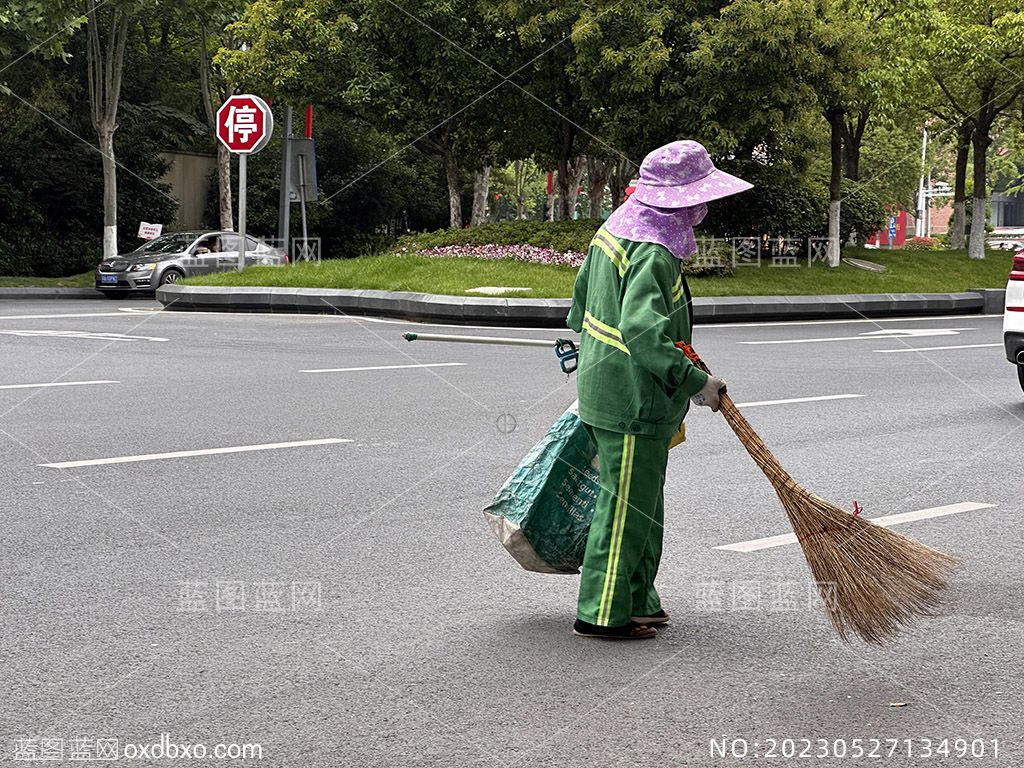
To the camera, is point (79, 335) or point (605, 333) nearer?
point (605, 333)

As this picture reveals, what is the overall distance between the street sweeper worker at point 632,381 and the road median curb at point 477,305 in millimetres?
13587

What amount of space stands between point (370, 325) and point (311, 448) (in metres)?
9.64

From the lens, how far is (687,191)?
166 inches

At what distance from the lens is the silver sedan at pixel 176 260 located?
24.8m

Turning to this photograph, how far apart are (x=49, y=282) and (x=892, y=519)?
24820 millimetres

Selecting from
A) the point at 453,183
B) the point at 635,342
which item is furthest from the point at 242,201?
the point at 635,342

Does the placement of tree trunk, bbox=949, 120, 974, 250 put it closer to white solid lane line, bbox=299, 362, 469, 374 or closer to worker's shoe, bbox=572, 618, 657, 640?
white solid lane line, bbox=299, 362, 469, 374

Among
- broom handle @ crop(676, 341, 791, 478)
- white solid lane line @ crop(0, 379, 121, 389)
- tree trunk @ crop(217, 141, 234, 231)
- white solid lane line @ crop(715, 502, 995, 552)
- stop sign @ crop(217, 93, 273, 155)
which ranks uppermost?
stop sign @ crop(217, 93, 273, 155)

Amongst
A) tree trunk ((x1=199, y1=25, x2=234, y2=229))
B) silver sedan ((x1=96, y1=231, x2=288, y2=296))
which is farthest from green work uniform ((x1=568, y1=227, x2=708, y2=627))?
tree trunk ((x1=199, y1=25, x2=234, y2=229))

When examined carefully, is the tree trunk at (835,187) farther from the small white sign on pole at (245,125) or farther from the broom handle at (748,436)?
the broom handle at (748,436)

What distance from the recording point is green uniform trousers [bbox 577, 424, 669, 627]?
4.23m

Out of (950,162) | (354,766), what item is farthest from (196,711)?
(950,162)

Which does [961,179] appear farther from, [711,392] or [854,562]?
[711,392]

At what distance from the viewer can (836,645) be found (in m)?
4.34
